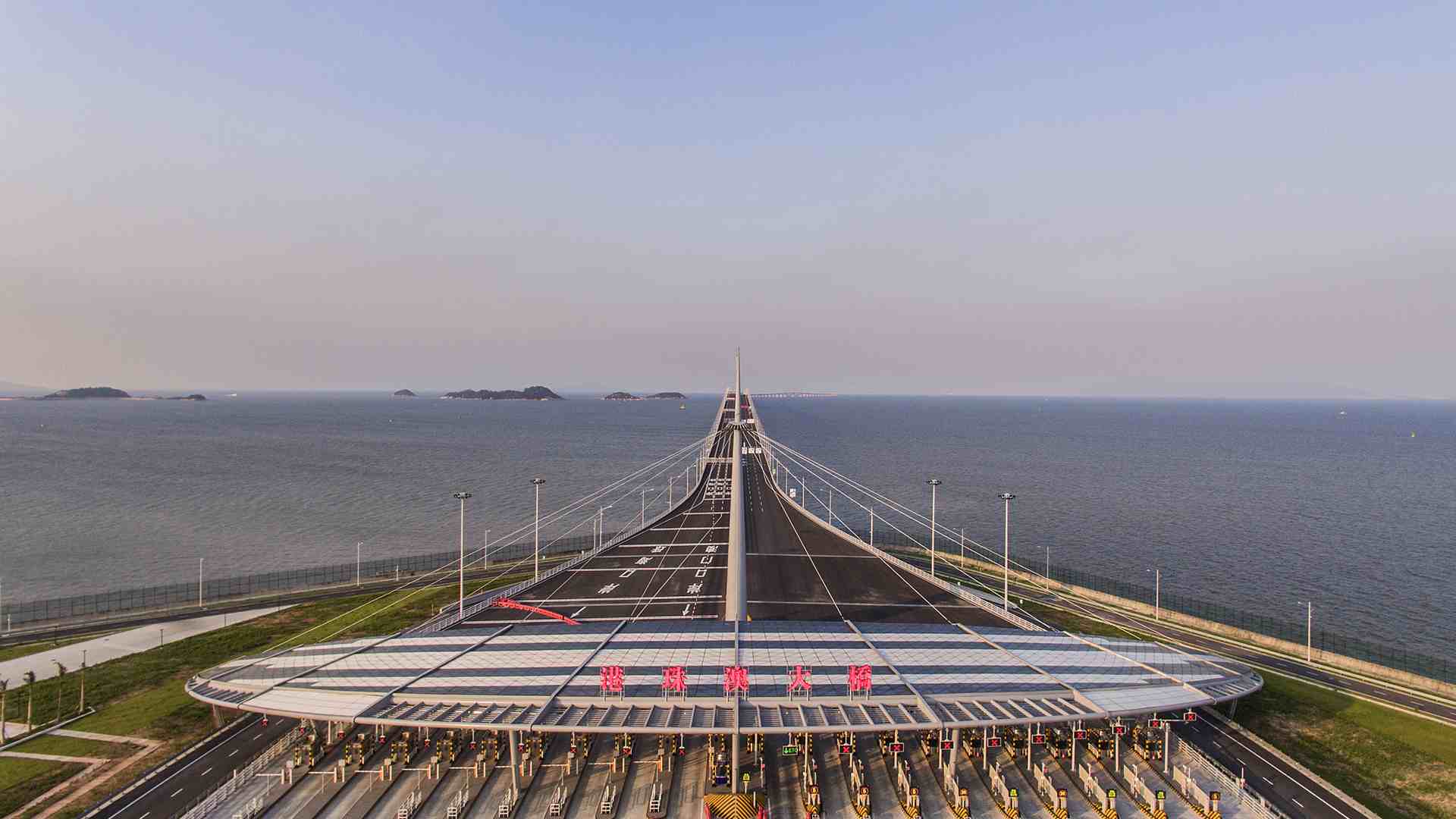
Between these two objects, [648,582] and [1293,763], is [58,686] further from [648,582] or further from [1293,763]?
[1293,763]

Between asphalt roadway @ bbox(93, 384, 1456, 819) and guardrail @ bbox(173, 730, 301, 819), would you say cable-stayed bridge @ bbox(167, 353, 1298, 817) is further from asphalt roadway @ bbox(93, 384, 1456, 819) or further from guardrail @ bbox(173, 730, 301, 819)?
asphalt roadway @ bbox(93, 384, 1456, 819)

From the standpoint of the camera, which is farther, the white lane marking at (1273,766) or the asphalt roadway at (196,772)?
the white lane marking at (1273,766)

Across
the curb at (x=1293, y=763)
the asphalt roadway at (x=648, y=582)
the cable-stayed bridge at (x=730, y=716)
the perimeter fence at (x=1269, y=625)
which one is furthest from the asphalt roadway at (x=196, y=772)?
the perimeter fence at (x=1269, y=625)

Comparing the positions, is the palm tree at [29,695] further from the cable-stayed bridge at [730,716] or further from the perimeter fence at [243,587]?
the perimeter fence at [243,587]

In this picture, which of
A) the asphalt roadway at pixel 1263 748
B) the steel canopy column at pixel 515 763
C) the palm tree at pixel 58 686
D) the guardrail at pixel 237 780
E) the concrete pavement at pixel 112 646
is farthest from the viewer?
the concrete pavement at pixel 112 646

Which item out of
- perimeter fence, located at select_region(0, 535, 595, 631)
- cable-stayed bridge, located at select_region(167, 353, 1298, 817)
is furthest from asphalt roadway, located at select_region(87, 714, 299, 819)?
perimeter fence, located at select_region(0, 535, 595, 631)

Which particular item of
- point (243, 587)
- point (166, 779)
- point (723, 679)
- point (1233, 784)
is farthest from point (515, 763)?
point (243, 587)

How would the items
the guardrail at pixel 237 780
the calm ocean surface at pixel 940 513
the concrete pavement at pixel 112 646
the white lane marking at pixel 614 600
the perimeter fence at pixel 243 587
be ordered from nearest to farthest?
the guardrail at pixel 237 780, the concrete pavement at pixel 112 646, the white lane marking at pixel 614 600, the perimeter fence at pixel 243 587, the calm ocean surface at pixel 940 513

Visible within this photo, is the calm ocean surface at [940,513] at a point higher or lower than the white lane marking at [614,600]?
lower
